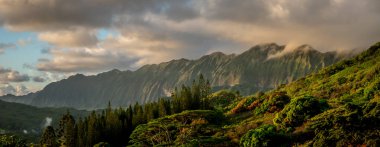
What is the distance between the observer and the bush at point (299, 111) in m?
72.9

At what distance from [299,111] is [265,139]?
13425 mm

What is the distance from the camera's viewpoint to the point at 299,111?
74.1 m

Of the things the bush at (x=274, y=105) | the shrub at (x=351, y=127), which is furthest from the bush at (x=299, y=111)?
the bush at (x=274, y=105)

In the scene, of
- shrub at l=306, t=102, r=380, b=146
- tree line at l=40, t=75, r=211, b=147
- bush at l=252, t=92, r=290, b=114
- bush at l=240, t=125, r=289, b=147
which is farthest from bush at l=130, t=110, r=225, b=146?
tree line at l=40, t=75, r=211, b=147

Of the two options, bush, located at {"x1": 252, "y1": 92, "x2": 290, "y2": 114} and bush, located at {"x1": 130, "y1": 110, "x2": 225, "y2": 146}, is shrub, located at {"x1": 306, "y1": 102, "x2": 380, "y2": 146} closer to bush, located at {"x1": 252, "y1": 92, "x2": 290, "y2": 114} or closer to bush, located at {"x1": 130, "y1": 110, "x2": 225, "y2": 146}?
bush, located at {"x1": 130, "y1": 110, "x2": 225, "y2": 146}

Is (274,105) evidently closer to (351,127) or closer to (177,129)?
(177,129)

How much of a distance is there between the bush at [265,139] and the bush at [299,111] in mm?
7124

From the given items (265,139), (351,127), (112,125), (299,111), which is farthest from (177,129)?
(112,125)

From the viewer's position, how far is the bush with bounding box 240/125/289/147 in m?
63.0

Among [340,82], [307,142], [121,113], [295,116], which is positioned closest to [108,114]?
[121,113]

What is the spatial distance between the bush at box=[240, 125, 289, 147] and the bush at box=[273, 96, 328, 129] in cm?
712

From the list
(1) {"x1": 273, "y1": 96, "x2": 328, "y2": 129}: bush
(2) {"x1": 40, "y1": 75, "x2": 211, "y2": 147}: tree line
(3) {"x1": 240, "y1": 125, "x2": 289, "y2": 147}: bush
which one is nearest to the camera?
(3) {"x1": 240, "y1": 125, "x2": 289, "y2": 147}: bush

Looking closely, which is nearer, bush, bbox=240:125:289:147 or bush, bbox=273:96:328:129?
bush, bbox=240:125:289:147

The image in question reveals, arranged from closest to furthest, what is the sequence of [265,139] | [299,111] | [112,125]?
1. [265,139]
2. [299,111]
3. [112,125]
